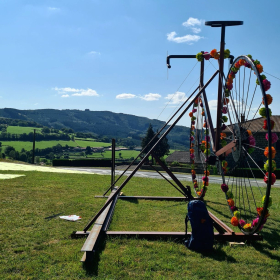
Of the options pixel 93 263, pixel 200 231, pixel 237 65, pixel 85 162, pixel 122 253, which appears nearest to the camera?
pixel 93 263

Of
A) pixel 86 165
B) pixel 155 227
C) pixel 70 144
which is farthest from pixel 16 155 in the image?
pixel 155 227

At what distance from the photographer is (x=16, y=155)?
82375mm

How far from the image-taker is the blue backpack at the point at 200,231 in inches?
228

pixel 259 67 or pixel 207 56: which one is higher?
pixel 207 56

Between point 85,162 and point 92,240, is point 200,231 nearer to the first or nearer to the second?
point 92,240

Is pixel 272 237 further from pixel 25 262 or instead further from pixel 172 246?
pixel 25 262

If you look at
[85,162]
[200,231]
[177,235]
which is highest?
[200,231]

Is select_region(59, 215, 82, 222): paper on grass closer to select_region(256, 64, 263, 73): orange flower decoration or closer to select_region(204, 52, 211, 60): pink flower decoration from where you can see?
select_region(256, 64, 263, 73): orange flower decoration

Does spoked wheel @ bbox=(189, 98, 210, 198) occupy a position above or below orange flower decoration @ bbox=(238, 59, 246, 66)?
below

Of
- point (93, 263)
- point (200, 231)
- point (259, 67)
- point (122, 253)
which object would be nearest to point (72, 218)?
point (122, 253)

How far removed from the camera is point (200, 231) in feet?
19.3

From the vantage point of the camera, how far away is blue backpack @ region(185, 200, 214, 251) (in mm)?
5789

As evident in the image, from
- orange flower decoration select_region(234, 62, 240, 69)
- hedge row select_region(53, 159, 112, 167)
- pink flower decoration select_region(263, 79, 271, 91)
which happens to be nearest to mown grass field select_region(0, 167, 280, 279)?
pink flower decoration select_region(263, 79, 271, 91)

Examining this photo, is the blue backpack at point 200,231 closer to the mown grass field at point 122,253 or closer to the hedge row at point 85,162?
the mown grass field at point 122,253
